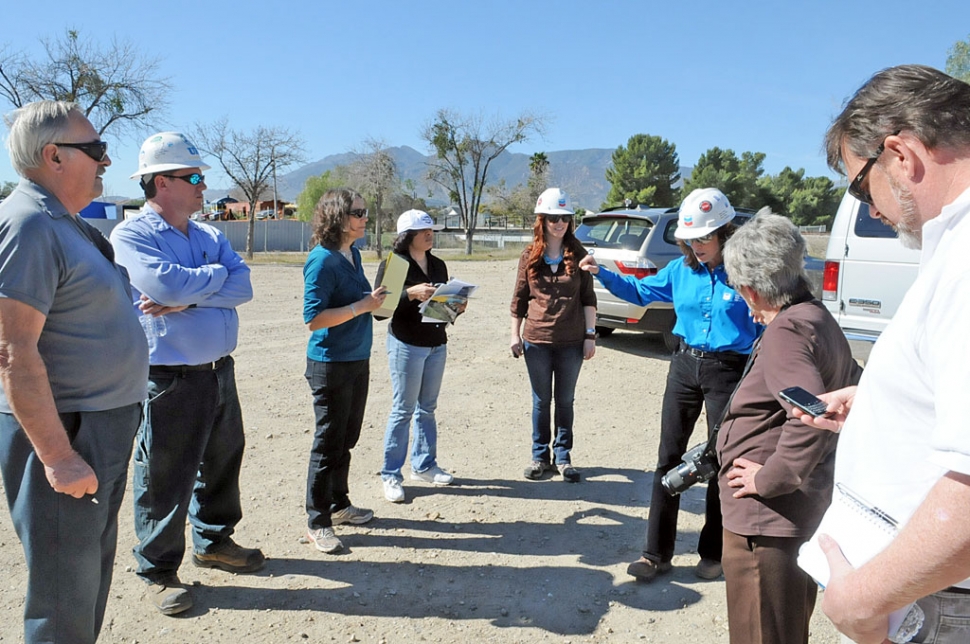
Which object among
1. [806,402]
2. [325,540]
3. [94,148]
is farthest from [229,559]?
[806,402]

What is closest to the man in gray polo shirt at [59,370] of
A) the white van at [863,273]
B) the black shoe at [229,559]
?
the black shoe at [229,559]

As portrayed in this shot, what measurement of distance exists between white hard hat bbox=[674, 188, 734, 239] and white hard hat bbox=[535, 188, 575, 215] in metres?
1.45

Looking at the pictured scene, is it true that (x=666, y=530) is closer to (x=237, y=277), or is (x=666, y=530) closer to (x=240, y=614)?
(x=240, y=614)

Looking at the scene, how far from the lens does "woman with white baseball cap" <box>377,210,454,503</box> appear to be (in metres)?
4.39

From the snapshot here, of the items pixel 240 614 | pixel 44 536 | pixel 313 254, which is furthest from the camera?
pixel 313 254

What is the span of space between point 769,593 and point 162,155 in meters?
3.08

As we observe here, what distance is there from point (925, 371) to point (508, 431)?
193 inches

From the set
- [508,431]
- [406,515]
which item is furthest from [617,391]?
[406,515]

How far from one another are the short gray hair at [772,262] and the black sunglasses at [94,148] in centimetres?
230

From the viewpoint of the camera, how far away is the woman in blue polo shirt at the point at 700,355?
10.8 ft

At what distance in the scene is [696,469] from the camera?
2.66 m

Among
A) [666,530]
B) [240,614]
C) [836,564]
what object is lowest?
[240,614]

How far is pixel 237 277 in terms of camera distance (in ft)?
10.8

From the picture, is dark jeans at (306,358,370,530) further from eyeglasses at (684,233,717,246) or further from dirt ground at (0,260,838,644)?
eyeglasses at (684,233,717,246)
